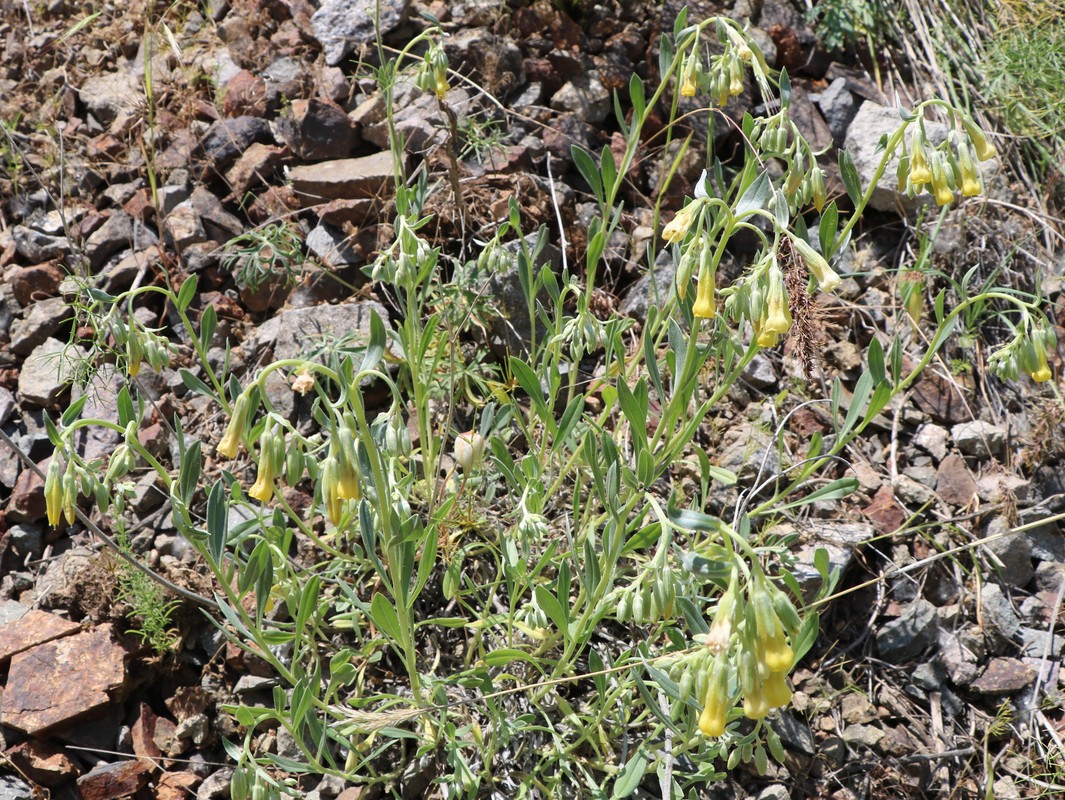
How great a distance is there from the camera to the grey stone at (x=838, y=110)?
4305mm

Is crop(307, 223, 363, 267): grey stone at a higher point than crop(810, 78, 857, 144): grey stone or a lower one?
lower

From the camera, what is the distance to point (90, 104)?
423cm

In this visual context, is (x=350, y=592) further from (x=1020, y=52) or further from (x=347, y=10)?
(x=1020, y=52)

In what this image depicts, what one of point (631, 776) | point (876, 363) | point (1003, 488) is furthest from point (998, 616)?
point (631, 776)

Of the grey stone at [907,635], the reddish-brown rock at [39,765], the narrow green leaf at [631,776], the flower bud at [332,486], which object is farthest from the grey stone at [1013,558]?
the reddish-brown rock at [39,765]

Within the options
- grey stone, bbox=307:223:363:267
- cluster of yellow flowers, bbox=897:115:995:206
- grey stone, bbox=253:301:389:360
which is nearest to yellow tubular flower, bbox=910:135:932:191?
cluster of yellow flowers, bbox=897:115:995:206

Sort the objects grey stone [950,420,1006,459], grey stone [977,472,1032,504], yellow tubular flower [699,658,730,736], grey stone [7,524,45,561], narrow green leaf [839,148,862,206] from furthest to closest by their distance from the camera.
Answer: grey stone [950,420,1006,459]
grey stone [977,472,1032,504]
grey stone [7,524,45,561]
narrow green leaf [839,148,862,206]
yellow tubular flower [699,658,730,736]

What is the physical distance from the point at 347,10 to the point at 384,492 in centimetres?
297

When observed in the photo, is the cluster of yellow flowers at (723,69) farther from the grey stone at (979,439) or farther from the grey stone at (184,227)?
the grey stone at (184,227)

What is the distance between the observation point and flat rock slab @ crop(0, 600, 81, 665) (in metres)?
2.90

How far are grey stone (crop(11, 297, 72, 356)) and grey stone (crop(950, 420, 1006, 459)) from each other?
3.44 m

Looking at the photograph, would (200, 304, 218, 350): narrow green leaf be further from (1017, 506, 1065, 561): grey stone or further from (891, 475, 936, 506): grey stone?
(1017, 506, 1065, 561): grey stone

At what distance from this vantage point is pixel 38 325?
354 centimetres

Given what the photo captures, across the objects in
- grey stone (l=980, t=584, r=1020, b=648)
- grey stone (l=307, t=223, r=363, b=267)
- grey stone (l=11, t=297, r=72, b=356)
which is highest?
grey stone (l=307, t=223, r=363, b=267)
